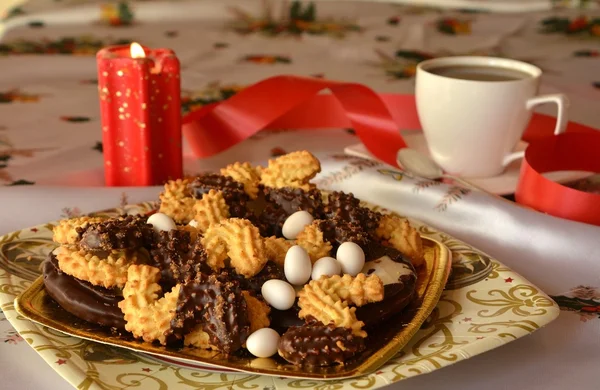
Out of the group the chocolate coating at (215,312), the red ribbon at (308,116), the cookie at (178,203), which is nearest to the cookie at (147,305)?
the chocolate coating at (215,312)

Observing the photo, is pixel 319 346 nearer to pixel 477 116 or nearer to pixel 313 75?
pixel 477 116

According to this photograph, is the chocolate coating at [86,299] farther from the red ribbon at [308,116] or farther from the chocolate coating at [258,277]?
the red ribbon at [308,116]

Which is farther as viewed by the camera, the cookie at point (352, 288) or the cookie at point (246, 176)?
the cookie at point (246, 176)

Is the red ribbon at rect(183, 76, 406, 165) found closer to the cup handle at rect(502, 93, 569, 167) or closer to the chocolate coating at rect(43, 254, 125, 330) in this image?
the cup handle at rect(502, 93, 569, 167)

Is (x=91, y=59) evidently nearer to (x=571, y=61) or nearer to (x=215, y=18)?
(x=215, y=18)

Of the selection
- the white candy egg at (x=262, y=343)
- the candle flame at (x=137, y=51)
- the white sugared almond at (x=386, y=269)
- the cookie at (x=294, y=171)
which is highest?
the candle flame at (x=137, y=51)

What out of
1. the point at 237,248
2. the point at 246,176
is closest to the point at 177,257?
the point at 237,248
